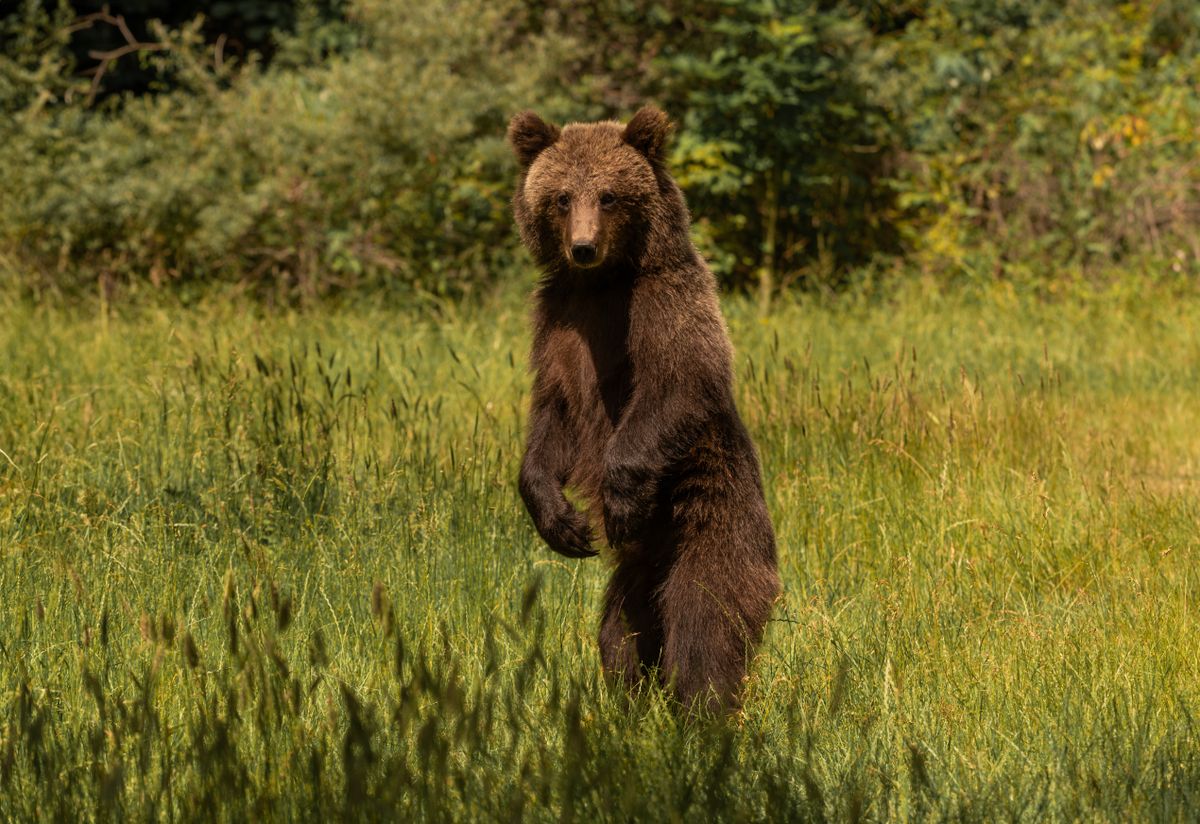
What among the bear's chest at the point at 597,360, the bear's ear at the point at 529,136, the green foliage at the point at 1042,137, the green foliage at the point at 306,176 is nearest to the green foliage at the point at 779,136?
the green foliage at the point at 1042,137

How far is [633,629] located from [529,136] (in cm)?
164

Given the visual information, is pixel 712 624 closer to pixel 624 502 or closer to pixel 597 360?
pixel 624 502

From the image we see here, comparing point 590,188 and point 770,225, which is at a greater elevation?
point 590,188

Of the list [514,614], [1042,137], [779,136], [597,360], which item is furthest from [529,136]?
[1042,137]

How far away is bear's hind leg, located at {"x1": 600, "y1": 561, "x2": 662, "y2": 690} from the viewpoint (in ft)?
13.9

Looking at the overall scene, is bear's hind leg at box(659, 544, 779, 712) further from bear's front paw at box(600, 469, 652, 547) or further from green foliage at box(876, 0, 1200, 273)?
green foliage at box(876, 0, 1200, 273)

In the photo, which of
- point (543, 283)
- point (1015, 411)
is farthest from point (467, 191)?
point (543, 283)

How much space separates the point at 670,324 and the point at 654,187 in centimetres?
56

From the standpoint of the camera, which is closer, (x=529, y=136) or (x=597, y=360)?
(x=597, y=360)

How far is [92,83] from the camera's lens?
13086 millimetres

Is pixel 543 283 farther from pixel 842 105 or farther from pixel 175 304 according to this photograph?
pixel 842 105

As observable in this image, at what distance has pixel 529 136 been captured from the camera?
4.66 metres

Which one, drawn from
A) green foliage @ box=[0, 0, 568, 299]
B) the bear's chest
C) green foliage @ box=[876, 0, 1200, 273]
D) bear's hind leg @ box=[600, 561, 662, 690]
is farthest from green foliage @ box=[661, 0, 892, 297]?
bear's hind leg @ box=[600, 561, 662, 690]

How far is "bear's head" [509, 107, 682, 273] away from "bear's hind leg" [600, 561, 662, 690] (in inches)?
37.5
